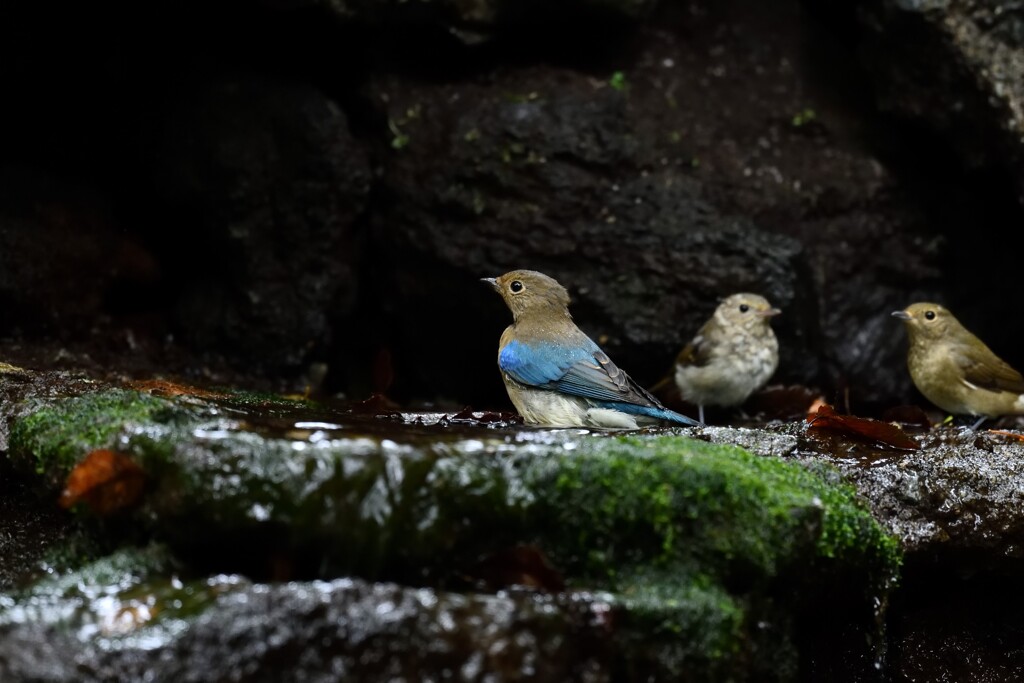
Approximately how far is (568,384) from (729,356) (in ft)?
7.49

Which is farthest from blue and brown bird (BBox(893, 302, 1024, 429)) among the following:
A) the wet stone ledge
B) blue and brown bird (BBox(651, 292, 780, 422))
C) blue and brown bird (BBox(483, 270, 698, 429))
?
the wet stone ledge

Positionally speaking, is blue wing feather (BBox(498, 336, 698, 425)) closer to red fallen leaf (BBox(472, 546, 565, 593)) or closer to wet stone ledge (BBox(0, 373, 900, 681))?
wet stone ledge (BBox(0, 373, 900, 681))

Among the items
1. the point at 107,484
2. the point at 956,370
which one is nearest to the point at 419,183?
the point at 956,370

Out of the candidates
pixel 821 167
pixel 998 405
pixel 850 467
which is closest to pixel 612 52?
pixel 821 167

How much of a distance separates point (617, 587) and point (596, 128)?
15.1ft

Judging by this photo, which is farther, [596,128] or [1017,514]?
[596,128]

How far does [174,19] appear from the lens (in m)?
7.12

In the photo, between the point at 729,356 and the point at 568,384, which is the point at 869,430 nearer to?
the point at 568,384

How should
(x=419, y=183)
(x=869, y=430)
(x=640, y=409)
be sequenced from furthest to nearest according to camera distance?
(x=419, y=183)
(x=640, y=409)
(x=869, y=430)

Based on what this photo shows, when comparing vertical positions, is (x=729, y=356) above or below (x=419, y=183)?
below

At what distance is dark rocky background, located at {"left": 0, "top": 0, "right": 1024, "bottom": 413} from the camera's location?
7094mm

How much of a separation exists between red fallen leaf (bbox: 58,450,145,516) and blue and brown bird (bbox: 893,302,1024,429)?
517cm

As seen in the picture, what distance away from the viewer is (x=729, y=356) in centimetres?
724

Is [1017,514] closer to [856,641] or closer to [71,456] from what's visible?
[856,641]
